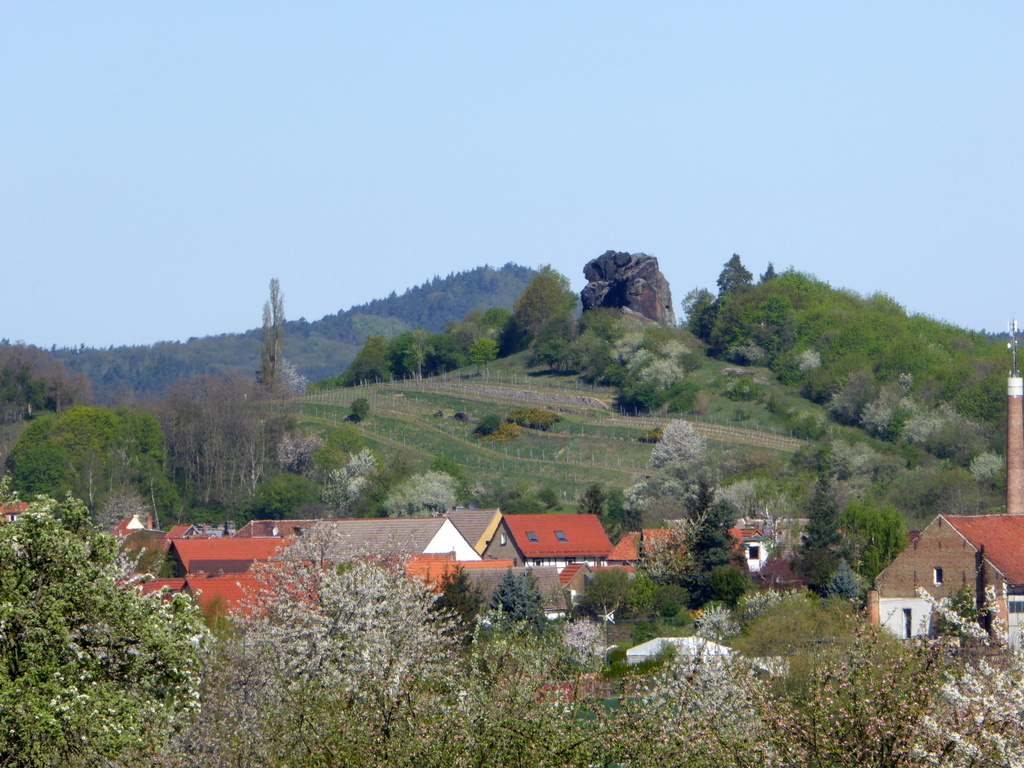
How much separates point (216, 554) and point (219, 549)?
0.58 metres

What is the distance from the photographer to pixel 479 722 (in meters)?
10.7

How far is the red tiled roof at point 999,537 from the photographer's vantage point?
3984cm

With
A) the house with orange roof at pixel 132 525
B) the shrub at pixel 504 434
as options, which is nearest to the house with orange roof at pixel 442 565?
the house with orange roof at pixel 132 525

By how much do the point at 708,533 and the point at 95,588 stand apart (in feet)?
128

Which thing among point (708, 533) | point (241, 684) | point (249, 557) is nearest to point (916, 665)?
point (241, 684)

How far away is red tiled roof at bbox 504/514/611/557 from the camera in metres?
59.6

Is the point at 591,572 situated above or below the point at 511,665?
below

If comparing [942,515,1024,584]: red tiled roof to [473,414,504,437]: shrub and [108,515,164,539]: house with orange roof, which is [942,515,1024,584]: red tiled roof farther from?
[473,414,504,437]: shrub

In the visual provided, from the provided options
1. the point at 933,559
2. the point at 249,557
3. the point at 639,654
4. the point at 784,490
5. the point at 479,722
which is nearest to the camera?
the point at 479,722

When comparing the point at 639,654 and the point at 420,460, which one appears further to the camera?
the point at 420,460

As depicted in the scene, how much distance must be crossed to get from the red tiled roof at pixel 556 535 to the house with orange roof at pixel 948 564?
62.2ft

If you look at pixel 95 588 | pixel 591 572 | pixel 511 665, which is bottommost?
pixel 591 572

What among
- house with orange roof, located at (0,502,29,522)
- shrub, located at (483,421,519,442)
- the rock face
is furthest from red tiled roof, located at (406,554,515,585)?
the rock face

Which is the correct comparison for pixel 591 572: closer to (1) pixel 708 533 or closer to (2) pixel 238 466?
(1) pixel 708 533
